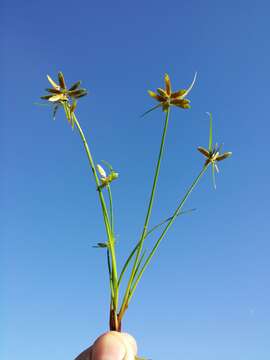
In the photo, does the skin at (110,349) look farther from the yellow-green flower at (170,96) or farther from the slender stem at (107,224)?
the yellow-green flower at (170,96)

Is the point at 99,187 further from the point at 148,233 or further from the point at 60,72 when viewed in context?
the point at 60,72

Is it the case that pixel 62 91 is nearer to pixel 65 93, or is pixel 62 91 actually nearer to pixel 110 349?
pixel 65 93

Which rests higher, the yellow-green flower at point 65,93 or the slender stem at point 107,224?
the yellow-green flower at point 65,93

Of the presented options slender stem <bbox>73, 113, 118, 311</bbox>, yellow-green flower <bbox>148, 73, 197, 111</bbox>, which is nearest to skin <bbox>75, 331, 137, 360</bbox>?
slender stem <bbox>73, 113, 118, 311</bbox>

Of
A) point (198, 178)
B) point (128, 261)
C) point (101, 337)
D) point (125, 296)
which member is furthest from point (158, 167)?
point (101, 337)

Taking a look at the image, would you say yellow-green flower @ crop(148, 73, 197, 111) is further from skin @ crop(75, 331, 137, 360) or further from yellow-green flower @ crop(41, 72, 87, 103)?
skin @ crop(75, 331, 137, 360)

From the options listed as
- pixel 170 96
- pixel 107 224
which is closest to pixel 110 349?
pixel 107 224

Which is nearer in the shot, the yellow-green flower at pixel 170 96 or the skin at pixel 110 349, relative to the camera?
the skin at pixel 110 349

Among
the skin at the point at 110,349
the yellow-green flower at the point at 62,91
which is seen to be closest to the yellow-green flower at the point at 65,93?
the yellow-green flower at the point at 62,91

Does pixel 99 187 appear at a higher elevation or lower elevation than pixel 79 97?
lower
